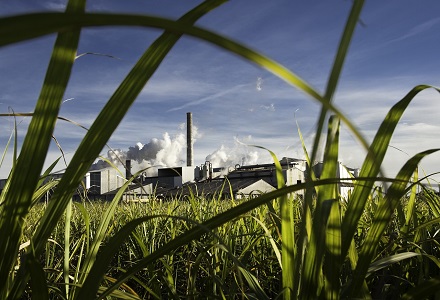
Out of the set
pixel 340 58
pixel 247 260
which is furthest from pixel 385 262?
pixel 247 260

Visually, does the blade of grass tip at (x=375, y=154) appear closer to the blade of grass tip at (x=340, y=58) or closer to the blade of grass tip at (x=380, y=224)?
the blade of grass tip at (x=380, y=224)

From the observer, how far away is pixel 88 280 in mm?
613

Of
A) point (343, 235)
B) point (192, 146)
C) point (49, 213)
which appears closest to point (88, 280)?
point (49, 213)

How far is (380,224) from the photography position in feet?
2.53

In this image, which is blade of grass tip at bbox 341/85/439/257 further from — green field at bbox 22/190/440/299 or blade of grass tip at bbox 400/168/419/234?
blade of grass tip at bbox 400/168/419/234

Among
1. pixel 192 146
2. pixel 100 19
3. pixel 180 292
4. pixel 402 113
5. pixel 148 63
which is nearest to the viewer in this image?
pixel 100 19

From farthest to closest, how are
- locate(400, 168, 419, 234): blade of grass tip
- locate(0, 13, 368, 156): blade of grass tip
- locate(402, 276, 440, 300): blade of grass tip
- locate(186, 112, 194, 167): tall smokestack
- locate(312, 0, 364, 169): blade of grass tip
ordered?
1. locate(186, 112, 194, 167): tall smokestack
2. locate(400, 168, 419, 234): blade of grass tip
3. locate(402, 276, 440, 300): blade of grass tip
4. locate(312, 0, 364, 169): blade of grass tip
5. locate(0, 13, 368, 156): blade of grass tip

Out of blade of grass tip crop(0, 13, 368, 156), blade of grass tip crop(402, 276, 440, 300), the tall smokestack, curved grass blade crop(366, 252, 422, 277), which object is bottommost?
curved grass blade crop(366, 252, 422, 277)

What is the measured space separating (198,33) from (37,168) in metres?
0.43

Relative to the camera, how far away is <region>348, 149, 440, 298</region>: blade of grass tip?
752mm

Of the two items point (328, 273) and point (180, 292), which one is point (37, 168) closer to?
point (328, 273)

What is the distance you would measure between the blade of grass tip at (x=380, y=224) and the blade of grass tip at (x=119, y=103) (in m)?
0.45

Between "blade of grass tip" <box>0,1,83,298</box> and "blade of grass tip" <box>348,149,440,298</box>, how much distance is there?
55 centimetres

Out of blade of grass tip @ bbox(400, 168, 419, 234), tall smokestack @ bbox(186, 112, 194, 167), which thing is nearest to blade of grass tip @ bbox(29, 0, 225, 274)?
blade of grass tip @ bbox(400, 168, 419, 234)
